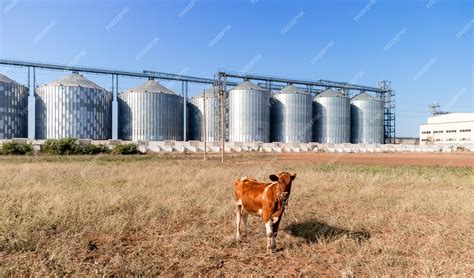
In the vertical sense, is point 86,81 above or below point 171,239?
above

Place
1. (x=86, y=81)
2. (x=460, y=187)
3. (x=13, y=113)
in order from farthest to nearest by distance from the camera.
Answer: (x=86, y=81) → (x=13, y=113) → (x=460, y=187)

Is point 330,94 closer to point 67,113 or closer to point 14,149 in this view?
point 67,113

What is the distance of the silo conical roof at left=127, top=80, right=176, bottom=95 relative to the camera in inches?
2778

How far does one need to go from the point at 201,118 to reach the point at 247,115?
12.7 meters

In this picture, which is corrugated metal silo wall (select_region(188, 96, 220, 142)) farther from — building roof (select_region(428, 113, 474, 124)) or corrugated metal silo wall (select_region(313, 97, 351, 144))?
building roof (select_region(428, 113, 474, 124))

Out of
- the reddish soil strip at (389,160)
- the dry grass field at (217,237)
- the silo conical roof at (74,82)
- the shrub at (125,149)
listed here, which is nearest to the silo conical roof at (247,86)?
the silo conical roof at (74,82)

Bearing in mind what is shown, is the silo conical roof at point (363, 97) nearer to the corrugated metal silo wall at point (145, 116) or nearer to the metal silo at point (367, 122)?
the metal silo at point (367, 122)

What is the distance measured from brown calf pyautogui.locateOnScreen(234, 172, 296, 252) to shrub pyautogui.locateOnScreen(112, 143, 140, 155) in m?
42.4

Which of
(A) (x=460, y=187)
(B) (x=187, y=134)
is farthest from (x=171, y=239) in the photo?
(B) (x=187, y=134)

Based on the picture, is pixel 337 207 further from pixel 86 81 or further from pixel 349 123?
pixel 349 123

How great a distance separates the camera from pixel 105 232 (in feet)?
22.1

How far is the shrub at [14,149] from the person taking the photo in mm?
42719

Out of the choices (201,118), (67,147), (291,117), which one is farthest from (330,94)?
(67,147)

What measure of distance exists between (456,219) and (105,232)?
8.48m
